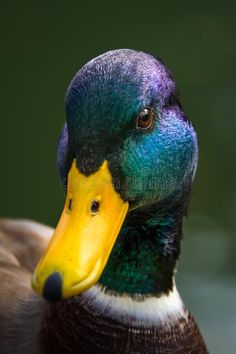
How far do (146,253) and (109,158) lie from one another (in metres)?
0.42

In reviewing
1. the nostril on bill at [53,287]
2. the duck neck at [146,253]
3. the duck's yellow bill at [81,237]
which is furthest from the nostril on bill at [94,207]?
the duck neck at [146,253]

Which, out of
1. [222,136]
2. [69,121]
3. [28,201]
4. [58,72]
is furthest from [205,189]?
[69,121]

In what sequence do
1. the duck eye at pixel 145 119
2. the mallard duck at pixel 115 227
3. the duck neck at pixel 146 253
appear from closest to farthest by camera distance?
the mallard duck at pixel 115 227, the duck eye at pixel 145 119, the duck neck at pixel 146 253

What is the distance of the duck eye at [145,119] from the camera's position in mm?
2084

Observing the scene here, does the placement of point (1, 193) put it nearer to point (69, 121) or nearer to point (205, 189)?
point (205, 189)

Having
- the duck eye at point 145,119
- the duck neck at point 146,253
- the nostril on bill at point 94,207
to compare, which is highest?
the duck eye at point 145,119

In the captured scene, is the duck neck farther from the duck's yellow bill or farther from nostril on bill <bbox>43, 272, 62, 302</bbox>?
nostril on bill <bbox>43, 272, 62, 302</bbox>

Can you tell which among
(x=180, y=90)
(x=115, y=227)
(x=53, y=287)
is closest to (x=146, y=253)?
(x=115, y=227)

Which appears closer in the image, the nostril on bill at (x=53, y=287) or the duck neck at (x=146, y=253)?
the nostril on bill at (x=53, y=287)

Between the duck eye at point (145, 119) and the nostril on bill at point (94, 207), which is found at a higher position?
the duck eye at point (145, 119)

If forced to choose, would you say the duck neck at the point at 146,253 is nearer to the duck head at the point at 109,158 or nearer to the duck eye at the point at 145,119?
the duck head at the point at 109,158

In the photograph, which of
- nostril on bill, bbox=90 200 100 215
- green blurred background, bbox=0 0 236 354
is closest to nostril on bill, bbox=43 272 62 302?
nostril on bill, bbox=90 200 100 215

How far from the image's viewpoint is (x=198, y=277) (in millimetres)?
4129

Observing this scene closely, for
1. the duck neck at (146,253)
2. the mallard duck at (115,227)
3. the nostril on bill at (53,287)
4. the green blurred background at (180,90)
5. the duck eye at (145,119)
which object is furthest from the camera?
the green blurred background at (180,90)
